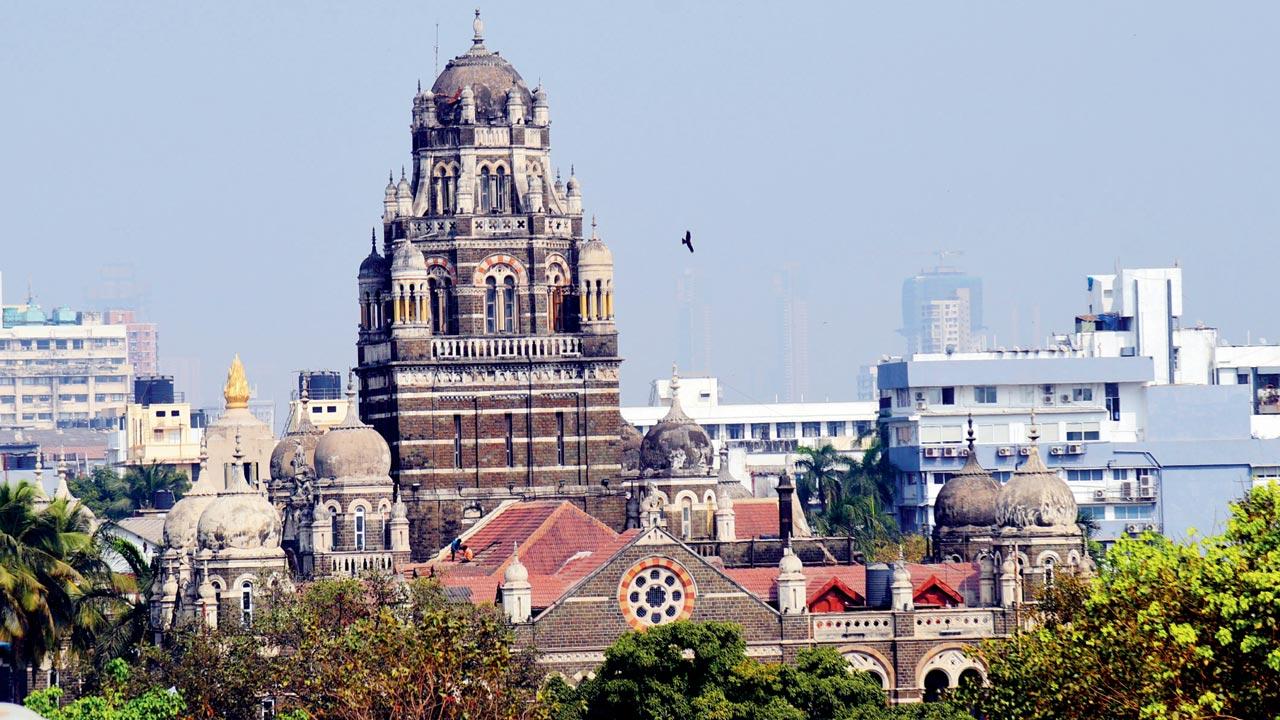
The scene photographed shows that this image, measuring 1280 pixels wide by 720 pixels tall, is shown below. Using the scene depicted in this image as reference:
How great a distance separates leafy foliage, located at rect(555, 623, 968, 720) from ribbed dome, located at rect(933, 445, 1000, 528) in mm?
28482

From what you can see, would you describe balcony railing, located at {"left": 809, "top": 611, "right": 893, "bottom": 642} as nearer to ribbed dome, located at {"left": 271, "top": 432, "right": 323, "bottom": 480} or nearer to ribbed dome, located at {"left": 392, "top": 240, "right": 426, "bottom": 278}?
ribbed dome, located at {"left": 392, "top": 240, "right": 426, "bottom": 278}

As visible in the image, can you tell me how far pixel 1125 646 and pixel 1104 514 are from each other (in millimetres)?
107358

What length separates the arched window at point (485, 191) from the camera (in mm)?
122812

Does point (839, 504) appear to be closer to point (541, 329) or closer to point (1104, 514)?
point (1104, 514)

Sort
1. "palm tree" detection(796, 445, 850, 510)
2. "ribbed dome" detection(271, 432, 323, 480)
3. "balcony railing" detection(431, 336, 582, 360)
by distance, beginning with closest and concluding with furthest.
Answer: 1. "balcony railing" detection(431, 336, 582, 360)
2. "ribbed dome" detection(271, 432, 323, 480)
3. "palm tree" detection(796, 445, 850, 510)

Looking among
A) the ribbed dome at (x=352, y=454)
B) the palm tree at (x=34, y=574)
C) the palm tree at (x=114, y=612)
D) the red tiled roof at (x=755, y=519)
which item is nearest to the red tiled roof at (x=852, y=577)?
the ribbed dome at (x=352, y=454)

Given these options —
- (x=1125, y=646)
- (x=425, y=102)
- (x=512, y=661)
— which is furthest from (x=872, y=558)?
(x=1125, y=646)

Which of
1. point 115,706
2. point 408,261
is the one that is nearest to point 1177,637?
point 115,706

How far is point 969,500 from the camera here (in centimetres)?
11706

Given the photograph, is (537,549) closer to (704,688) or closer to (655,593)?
(655,593)

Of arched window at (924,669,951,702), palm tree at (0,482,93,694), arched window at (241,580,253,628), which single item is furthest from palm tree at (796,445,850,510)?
palm tree at (0,482,93,694)

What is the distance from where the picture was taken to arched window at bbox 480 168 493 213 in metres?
123

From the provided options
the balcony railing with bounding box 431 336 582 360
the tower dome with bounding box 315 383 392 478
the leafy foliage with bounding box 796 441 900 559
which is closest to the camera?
the tower dome with bounding box 315 383 392 478

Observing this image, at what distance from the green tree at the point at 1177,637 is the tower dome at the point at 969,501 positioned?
4237 centimetres
